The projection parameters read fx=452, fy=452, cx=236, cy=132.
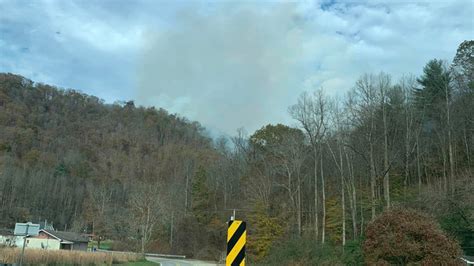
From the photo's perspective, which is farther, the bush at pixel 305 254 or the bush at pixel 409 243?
the bush at pixel 305 254

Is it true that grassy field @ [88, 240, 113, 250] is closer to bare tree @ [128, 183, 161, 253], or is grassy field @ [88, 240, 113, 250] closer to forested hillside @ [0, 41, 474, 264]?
forested hillside @ [0, 41, 474, 264]

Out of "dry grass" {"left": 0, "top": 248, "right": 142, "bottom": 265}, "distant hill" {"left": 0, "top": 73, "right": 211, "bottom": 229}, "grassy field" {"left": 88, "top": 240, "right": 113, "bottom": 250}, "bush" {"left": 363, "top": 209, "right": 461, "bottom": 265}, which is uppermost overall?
"distant hill" {"left": 0, "top": 73, "right": 211, "bottom": 229}

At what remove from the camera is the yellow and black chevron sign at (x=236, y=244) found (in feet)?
23.2

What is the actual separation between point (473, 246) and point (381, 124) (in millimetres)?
17223

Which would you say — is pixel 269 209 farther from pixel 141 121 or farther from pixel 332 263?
pixel 141 121

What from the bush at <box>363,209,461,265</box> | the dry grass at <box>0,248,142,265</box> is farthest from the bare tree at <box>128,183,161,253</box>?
the bush at <box>363,209,461,265</box>

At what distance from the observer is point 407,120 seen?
4588 centimetres

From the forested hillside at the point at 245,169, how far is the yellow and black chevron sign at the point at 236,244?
25.2 metres

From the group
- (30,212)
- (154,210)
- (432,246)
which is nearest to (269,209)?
(154,210)

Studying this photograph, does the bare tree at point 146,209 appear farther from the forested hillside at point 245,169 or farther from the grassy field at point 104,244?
the grassy field at point 104,244

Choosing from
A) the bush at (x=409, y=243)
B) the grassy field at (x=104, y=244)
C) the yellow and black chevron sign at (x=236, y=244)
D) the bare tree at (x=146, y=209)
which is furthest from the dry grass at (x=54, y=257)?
the grassy field at (x=104, y=244)

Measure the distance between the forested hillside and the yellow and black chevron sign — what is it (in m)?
25.2

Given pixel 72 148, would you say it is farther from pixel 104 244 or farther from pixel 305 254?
pixel 305 254

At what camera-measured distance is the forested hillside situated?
45.3 metres
